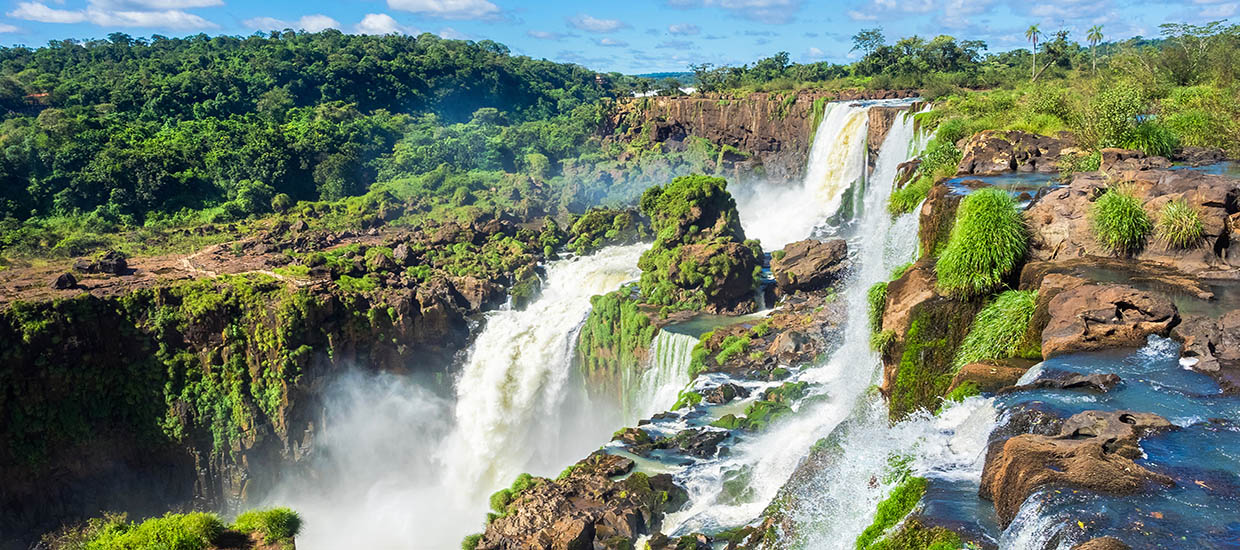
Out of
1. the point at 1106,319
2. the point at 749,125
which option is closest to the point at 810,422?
the point at 1106,319

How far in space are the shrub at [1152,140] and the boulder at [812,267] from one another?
12.2 meters

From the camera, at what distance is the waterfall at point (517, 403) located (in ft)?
102

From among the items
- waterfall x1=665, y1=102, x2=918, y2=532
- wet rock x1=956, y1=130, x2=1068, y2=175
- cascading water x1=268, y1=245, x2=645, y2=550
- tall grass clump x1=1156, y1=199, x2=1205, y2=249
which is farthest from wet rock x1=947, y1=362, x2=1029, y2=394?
cascading water x1=268, y1=245, x2=645, y2=550

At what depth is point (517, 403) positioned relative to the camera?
32.1m

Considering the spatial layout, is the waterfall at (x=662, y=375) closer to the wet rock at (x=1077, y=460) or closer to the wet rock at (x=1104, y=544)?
the wet rock at (x=1077, y=460)

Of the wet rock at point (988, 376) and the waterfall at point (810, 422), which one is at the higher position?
the wet rock at point (988, 376)

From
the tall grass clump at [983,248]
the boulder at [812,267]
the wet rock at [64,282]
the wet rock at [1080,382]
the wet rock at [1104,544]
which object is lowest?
the boulder at [812,267]

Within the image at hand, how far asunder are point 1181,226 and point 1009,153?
7524mm

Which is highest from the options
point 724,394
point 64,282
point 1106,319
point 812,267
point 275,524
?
point 1106,319

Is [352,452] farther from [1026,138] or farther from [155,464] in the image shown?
[1026,138]

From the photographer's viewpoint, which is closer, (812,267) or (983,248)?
(983,248)

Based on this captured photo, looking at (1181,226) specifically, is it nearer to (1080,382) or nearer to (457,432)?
(1080,382)

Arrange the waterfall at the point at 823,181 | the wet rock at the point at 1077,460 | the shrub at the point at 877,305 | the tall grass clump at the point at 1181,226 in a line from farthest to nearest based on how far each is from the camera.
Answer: the waterfall at the point at 823,181
the shrub at the point at 877,305
the tall grass clump at the point at 1181,226
the wet rock at the point at 1077,460

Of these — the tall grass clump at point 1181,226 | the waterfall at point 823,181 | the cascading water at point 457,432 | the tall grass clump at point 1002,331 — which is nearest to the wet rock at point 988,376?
the tall grass clump at point 1002,331
